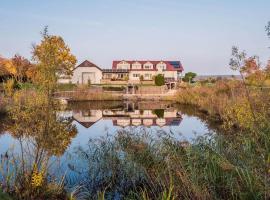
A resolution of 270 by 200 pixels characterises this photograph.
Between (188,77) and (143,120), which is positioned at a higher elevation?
(188,77)

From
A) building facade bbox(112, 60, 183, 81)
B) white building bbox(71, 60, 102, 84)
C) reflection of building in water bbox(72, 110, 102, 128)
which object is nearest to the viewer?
reflection of building in water bbox(72, 110, 102, 128)

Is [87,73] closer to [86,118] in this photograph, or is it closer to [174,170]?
[86,118]

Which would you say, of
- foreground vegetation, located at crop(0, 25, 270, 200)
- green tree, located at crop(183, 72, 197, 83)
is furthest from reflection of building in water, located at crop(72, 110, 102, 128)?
green tree, located at crop(183, 72, 197, 83)

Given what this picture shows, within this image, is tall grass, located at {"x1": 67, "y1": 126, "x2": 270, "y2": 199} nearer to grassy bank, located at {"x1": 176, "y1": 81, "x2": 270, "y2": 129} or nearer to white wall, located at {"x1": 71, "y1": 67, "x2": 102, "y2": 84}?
grassy bank, located at {"x1": 176, "y1": 81, "x2": 270, "y2": 129}

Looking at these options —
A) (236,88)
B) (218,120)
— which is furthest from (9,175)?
(236,88)

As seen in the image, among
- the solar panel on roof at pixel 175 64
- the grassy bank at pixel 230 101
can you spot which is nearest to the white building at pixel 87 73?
the solar panel on roof at pixel 175 64

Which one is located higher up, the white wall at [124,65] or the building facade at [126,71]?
the white wall at [124,65]

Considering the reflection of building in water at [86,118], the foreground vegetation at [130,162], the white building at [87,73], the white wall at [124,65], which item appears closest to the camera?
the foreground vegetation at [130,162]

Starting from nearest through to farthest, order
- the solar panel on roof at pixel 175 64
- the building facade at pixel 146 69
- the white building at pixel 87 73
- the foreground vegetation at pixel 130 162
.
Result: the foreground vegetation at pixel 130 162 < the white building at pixel 87 73 < the building facade at pixel 146 69 < the solar panel on roof at pixel 175 64

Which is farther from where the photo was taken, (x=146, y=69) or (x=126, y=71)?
(x=146, y=69)

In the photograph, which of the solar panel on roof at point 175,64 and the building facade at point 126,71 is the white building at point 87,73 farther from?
the solar panel on roof at point 175,64

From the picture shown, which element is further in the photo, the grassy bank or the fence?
the fence

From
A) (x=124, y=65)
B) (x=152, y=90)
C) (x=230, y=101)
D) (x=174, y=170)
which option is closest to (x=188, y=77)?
(x=124, y=65)

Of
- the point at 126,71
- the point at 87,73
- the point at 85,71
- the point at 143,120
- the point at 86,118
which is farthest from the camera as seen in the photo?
the point at 126,71
